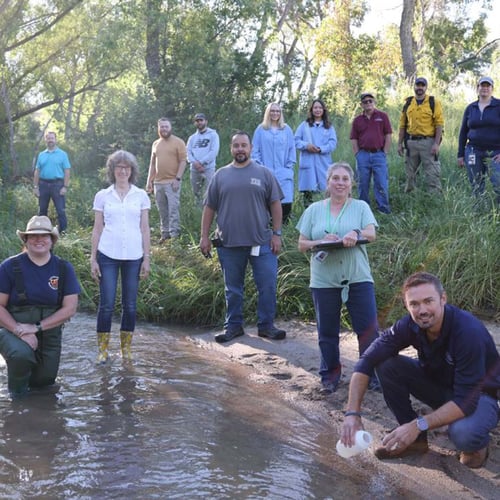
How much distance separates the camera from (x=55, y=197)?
44.7 ft

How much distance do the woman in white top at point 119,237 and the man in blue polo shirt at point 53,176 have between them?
→ 23.1 ft

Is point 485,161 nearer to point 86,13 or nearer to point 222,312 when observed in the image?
point 222,312

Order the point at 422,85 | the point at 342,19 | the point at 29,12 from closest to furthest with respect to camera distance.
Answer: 1. the point at 422,85
2. the point at 29,12
3. the point at 342,19

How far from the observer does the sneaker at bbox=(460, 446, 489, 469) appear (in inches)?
170

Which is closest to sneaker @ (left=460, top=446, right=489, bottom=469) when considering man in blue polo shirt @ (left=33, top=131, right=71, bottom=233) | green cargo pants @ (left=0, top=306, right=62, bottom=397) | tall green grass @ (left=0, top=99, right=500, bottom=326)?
tall green grass @ (left=0, top=99, right=500, bottom=326)

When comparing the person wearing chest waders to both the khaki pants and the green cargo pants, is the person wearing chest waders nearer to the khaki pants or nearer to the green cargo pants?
the green cargo pants

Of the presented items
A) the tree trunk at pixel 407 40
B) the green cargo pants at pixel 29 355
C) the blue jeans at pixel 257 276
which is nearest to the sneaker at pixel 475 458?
the green cargo pants at pixel 29 355

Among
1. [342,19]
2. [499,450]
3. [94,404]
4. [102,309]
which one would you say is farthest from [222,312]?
[342,19]

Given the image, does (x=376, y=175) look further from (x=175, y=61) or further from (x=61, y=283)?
(x=175, y=61)

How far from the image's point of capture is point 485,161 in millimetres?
8820

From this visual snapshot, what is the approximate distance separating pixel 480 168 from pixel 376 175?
1.37 m

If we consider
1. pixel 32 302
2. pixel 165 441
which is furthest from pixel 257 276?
pixel 165 441

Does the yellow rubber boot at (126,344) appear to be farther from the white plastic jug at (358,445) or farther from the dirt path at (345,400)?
the white plastic jug at (358,445)

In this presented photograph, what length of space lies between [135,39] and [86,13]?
4.74 m
